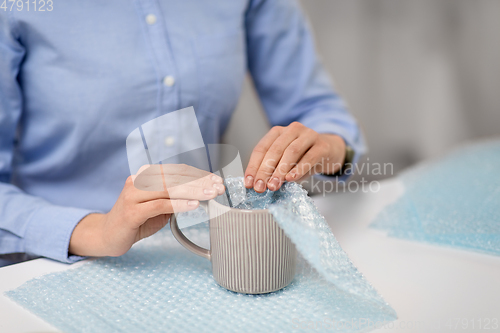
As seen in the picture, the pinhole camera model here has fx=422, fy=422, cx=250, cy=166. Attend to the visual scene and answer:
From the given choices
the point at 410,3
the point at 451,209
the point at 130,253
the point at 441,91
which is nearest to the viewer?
the point at 130,253

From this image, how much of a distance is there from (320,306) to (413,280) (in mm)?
116

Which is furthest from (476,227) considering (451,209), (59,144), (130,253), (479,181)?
(59,144)

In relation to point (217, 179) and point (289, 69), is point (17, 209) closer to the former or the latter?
point (217, 179)

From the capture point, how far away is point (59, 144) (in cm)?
58

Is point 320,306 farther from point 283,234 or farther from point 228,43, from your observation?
point 228,43

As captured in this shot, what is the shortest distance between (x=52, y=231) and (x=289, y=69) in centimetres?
48

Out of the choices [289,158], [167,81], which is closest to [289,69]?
[167,81]

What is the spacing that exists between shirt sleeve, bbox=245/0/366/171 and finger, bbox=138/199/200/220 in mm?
363

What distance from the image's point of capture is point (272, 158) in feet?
1.40

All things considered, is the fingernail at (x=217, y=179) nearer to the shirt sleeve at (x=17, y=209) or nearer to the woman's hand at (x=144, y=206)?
the woman's hand at (x=144, y=206)

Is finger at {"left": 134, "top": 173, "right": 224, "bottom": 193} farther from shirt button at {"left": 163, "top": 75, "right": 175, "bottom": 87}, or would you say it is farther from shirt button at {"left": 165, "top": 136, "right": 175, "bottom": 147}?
shirt button at {"left": 163, "top": 75, "right": 175, "bottom": 87}

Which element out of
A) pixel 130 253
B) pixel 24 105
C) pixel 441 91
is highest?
pixel 24 105

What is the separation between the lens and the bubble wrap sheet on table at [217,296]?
344 mm

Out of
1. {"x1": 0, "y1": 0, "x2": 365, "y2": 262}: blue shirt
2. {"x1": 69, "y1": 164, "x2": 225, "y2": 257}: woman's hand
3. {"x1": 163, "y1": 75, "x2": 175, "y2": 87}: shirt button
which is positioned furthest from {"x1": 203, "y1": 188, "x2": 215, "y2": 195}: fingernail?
{"x1": 163, "y1": 75, "x2": 175, "y2": 87}: shirt button
